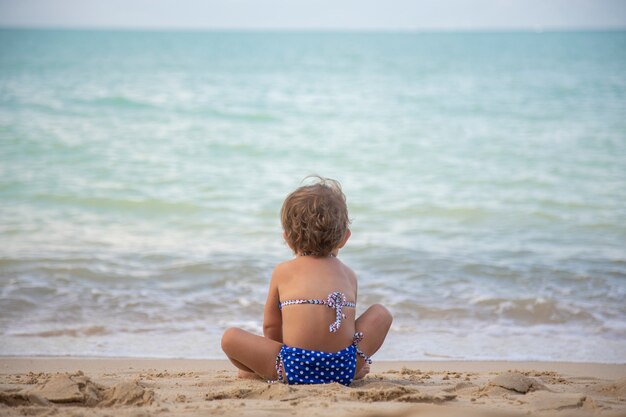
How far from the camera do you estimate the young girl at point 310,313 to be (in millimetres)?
2906

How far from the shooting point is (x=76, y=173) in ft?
33.3

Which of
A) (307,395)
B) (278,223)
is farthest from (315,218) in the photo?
(278,223)

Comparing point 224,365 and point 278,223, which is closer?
point 224,365

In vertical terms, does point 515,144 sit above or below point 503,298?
above

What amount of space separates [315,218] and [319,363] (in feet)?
1.96

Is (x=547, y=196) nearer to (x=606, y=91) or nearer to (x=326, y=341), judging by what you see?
(x=326, y=341)

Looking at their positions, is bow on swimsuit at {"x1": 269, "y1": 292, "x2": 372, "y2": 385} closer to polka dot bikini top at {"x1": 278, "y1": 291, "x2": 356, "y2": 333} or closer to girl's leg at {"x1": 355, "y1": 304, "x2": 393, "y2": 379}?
polka dot bikini top at {"x1": 278, "y1": 291, "x2": 356, "y2": 333}

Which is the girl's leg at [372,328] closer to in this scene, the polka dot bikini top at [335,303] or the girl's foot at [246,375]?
the polka dot bikini top at [335,303]

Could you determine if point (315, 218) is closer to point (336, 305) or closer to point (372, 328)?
point (336, 305)

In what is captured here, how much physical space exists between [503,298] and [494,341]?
88 centimetres

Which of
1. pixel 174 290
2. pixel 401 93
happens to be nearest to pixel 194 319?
pixel 174 290

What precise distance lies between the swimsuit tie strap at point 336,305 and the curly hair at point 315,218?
21 centimetres

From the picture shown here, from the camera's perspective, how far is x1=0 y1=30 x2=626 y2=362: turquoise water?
15.0ft

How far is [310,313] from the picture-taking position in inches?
115
